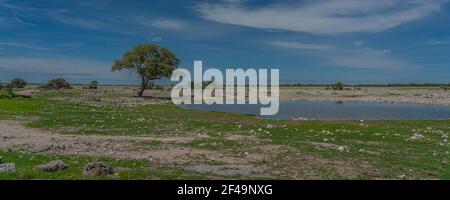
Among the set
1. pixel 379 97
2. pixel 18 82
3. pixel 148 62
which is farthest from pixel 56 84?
pixel 379 97

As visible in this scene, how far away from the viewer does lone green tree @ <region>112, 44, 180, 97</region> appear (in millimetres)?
77500

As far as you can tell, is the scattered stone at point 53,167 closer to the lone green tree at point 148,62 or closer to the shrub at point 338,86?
the lone green tree at point 148,62

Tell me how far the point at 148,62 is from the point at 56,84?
144ft

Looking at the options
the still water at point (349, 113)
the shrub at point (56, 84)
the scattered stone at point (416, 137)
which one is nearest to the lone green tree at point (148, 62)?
the still water at point (349, 113)

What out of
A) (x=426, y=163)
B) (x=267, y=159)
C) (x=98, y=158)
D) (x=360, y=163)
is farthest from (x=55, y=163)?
(x=426, y=163)

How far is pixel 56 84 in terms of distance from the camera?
111m

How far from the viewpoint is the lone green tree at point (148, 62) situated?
77.5 m

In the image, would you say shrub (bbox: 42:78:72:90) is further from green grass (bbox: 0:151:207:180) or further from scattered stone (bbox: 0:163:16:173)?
scattered stone (bbox: 0:163:16:173)

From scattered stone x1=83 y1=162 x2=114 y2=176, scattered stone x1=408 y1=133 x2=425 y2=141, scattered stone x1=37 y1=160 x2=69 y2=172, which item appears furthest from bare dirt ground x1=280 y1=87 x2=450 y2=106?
scattered stone x1=37 y1=160 x2=69 y2=172

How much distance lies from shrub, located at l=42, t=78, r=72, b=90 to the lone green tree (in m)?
37.4

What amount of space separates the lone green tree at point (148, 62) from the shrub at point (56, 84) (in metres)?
37.4

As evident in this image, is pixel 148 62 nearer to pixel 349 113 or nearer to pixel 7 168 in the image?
pixel 349 113
